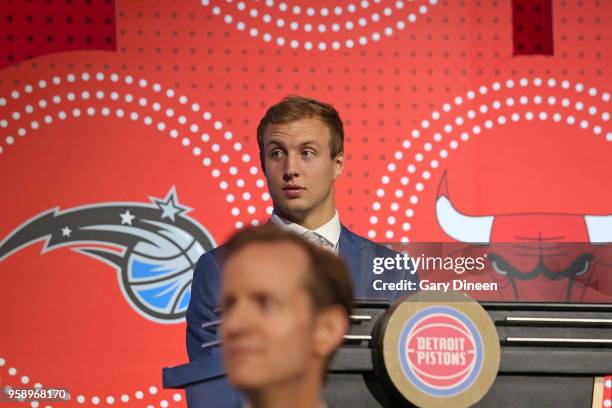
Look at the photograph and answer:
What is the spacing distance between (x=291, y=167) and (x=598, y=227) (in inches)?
69.8

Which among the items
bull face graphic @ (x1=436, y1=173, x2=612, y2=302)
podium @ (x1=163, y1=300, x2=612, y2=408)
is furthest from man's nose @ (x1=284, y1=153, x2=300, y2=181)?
podium @ (x1=163, y1=300, x2=612, y2=408)

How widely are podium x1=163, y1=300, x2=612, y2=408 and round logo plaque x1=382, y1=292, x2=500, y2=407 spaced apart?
34mm

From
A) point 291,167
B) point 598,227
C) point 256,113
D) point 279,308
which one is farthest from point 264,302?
point 598,227

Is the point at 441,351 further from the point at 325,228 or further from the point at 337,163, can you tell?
the point at 337,163

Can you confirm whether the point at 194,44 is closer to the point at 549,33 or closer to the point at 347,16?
the point at 347,16

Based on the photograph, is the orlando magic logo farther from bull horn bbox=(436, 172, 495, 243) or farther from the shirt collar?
the shirt collar

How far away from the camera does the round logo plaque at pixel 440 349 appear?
1.74 metres

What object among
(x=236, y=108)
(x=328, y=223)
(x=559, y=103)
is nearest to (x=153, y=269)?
(x=236, y=108)

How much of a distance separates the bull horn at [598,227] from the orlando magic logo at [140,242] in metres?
1.42

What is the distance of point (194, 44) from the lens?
12.6 feet

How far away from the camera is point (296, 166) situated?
2.48 m

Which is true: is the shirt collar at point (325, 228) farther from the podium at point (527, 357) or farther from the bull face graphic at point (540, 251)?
the podium at point (527, 357)

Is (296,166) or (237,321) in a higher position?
(296,166)

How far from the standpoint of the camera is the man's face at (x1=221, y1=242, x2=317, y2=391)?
118 centimetres
